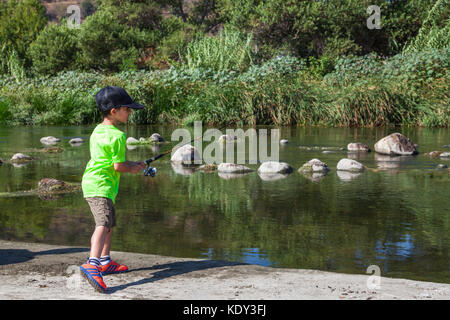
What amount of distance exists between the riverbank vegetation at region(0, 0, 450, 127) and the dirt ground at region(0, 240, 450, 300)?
13430 millimetres

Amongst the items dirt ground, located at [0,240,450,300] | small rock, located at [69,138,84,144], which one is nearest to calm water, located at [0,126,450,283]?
dirt ground, located at [0,240,450,300]

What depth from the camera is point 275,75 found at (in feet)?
61.6

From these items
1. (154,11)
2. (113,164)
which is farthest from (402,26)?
(113,164)

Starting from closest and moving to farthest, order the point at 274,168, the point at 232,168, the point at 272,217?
1. the point at 272,217
2. the point at 274,168
3. the point at 232,168

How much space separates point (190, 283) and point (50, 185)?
4146mm

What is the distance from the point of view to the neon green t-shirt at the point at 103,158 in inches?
153

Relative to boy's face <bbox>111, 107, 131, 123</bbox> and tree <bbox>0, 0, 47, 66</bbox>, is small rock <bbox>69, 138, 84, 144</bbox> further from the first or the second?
tree <bbox>0, 0, 47, 66</bbox>

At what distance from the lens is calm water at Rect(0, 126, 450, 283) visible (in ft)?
15.3

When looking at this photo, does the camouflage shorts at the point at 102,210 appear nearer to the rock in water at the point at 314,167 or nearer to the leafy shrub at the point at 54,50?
the rock in water at the point at 314,167

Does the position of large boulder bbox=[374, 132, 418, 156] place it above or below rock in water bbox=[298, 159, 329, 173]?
above

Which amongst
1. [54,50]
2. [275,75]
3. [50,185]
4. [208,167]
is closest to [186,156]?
[208,167]

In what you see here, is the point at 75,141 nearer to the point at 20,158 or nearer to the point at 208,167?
the point at 20,158
